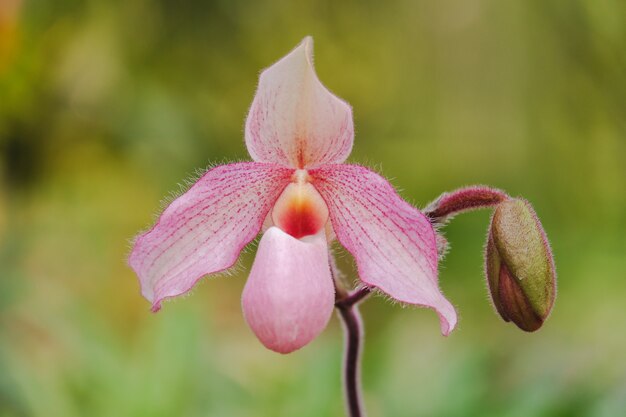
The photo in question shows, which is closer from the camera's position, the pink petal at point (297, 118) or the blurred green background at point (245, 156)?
the pink petal at point (297, 118)

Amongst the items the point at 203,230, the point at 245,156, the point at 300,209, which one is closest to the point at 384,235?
the point at 300,209

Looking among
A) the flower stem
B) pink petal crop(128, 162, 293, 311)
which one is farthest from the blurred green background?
pink petal crop(128, 162, 293, 311)

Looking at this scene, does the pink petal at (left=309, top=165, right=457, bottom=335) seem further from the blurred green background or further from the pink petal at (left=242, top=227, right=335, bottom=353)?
the blurred green background

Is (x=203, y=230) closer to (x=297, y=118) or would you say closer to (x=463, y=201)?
(x=297, y=118)

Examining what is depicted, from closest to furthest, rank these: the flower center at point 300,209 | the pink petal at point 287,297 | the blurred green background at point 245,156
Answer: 1. the pink petal at point 287,297
2. the flower center at point 300,209
3. the blurred green background at point 245,156

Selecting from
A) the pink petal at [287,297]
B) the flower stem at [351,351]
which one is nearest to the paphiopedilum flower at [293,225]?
the pink petal at [287,297]

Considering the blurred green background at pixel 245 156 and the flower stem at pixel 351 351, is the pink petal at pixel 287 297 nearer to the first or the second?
the flower stem at pixel 351 351
